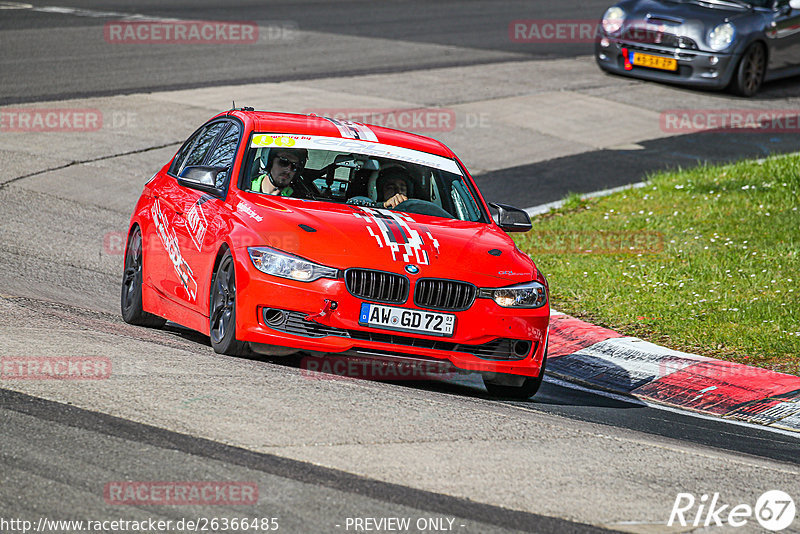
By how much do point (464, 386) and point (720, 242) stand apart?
4.99 meters

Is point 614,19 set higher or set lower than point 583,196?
higher

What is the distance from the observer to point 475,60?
74.9 feet

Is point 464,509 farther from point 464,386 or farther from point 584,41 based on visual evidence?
point 584,41

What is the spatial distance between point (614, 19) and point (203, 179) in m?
14.5

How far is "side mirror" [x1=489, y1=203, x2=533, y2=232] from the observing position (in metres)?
8.56

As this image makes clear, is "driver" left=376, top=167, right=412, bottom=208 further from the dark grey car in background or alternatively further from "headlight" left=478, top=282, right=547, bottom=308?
the dark grey car in background

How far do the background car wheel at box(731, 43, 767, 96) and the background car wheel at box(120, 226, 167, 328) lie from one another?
14.4 m

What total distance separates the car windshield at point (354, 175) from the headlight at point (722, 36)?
511 inches

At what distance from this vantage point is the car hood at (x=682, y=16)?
66.6 ft

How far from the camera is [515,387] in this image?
7941 millimetres

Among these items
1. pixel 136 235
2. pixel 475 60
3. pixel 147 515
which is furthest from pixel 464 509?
pixel 475 60
